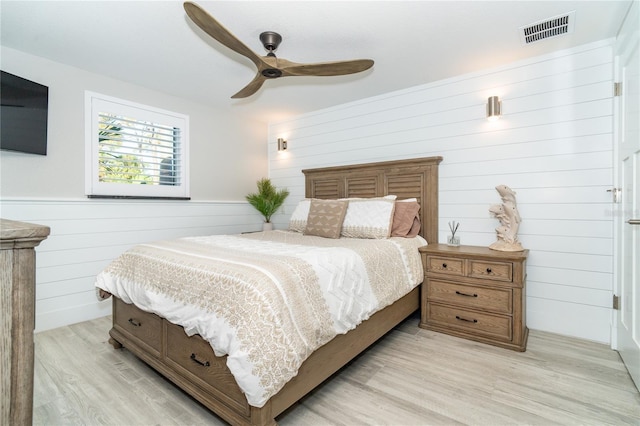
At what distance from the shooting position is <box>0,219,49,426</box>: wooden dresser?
1.95ft

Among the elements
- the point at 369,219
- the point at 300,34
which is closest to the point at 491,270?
the point at 369,219

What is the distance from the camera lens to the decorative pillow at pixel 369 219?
296cm

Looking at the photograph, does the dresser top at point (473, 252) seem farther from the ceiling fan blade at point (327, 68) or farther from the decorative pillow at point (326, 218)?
the ceiling fan blade at point (327, 68)

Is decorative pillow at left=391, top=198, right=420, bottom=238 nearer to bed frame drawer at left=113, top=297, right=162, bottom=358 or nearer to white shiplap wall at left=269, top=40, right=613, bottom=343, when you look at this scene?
white shiplap wall at left=269, top=40, right=613, bottom=343

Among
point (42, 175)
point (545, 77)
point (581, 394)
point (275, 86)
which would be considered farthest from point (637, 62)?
point (42, 175)

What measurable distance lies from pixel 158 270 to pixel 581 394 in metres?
2.71

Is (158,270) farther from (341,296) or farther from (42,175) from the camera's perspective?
(42,175)

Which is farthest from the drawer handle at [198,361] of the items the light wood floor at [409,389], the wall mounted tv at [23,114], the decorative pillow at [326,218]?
the wall mounted tv at [23,114]

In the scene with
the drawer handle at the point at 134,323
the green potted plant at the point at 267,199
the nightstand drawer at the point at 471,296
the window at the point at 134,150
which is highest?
the window at the point at 134,150

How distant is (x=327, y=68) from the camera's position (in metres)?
2.32

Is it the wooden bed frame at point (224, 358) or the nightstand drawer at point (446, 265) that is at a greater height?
the nightstand drawer at point (446, 265)

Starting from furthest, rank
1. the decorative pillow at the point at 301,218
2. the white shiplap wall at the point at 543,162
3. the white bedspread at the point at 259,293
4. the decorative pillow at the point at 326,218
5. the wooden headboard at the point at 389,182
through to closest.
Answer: the decorative pillow at the point at 301,218, the wooden headboard at the point at 389,182, the decorative pillow at the point at 326,218, the white shiplap wall at the point at 543,162, the white bedspread at the point at 259,293

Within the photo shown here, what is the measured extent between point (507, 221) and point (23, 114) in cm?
432

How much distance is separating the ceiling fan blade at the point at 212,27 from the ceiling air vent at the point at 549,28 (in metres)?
2.10
